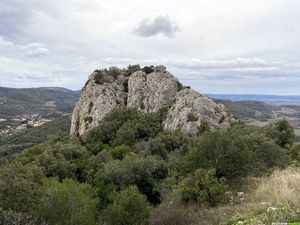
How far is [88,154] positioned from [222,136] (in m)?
17.6

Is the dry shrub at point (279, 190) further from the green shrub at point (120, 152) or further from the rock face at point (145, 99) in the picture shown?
the rock face at point (145, 99)

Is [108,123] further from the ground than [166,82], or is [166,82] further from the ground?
[166,82]

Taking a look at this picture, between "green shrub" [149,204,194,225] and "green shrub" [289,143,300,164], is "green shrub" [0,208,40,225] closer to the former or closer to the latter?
"green shrub" [149,204,194,225]

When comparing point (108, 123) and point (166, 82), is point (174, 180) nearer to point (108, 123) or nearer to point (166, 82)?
point (108, 123)

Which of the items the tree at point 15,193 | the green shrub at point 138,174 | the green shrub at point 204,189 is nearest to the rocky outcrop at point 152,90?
the green shrub at point 138,174

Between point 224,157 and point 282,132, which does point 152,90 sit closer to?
point 282,132

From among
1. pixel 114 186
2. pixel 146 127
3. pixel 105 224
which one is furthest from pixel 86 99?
pixel 105 224

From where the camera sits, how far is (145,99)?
43.2 meters

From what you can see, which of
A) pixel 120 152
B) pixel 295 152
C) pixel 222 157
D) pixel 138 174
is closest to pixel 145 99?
pixel 120 152

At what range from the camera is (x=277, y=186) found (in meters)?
14.7

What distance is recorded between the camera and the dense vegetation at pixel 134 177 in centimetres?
1409

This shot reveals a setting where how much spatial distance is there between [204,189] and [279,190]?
3177mm

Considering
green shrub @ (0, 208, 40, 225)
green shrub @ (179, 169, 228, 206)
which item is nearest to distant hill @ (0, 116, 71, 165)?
green shrub @ (179, 169, 228, 206)

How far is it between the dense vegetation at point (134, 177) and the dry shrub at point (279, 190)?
150 cm
